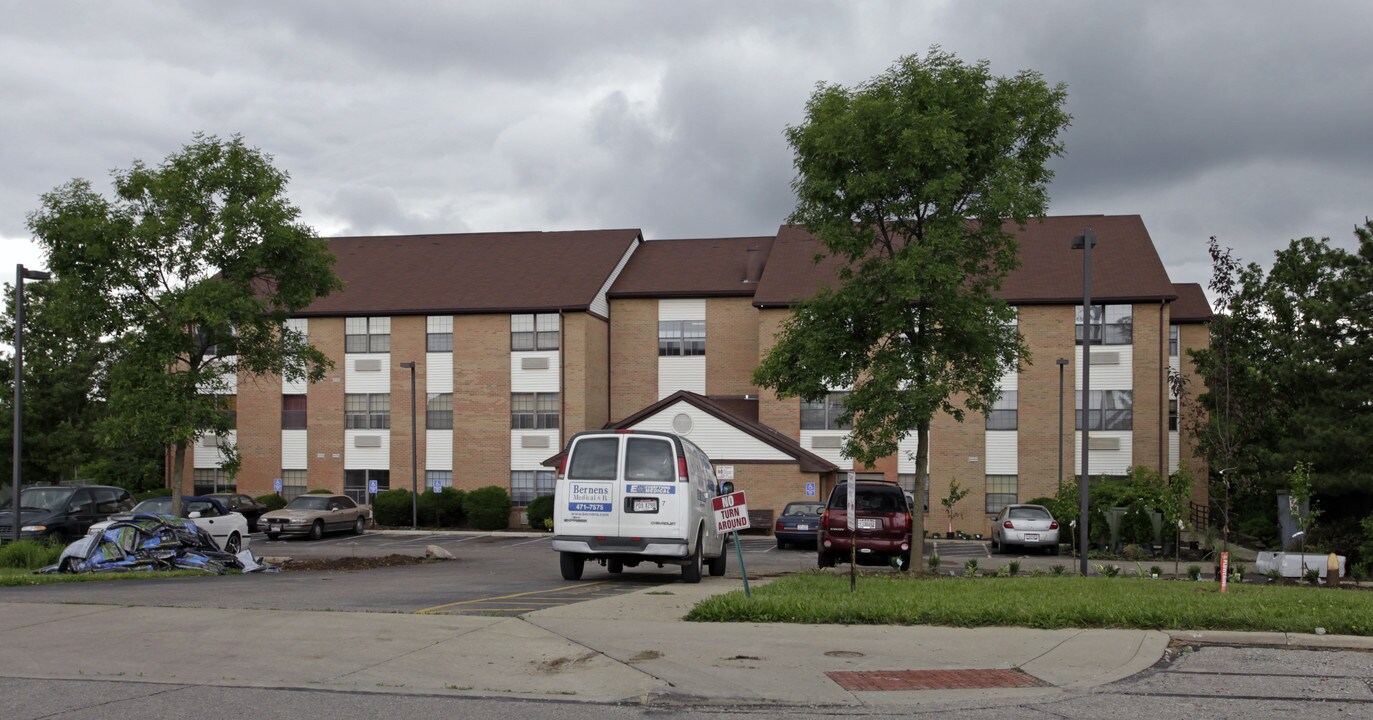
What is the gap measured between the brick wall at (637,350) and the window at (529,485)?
4.73m

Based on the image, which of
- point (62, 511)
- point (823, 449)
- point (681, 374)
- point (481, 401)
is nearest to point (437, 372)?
point (481, 401)

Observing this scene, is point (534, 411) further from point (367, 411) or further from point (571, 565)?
point (571, 565)

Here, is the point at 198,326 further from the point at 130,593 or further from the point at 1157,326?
the point at 1157,326

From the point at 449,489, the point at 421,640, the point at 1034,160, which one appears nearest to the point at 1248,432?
the point at 1034,160

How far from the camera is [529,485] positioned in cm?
4728

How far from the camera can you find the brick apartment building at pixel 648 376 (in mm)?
43656

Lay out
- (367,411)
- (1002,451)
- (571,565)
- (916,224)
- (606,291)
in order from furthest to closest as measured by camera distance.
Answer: (606,291)
(367,411)
(1002,451)
(916,224)
(571,565)

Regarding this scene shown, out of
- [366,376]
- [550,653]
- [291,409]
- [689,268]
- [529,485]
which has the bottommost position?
[529,485]

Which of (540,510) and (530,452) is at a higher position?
(530,452)

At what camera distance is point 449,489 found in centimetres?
4588

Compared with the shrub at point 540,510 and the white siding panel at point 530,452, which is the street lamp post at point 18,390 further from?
the white siding panel at point 530,452

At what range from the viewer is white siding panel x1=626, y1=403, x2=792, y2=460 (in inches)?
1668

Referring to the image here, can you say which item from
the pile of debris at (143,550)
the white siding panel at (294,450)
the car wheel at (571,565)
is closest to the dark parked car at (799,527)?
the car wheel at (571,565)

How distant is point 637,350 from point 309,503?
16198 mm
